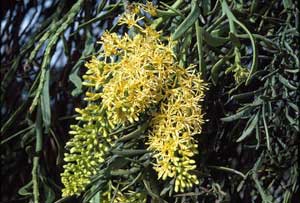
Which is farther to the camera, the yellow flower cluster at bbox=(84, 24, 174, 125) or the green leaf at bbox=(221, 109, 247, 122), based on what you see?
the green leaf at bbox=(221, 109, 247, 122)

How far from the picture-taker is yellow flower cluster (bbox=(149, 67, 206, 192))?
25.6 inches

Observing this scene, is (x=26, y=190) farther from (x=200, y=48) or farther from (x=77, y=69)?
(x=200, y=48)

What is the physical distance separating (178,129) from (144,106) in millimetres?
40

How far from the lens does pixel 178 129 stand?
0.65m

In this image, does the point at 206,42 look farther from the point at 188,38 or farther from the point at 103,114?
the point at 103,114

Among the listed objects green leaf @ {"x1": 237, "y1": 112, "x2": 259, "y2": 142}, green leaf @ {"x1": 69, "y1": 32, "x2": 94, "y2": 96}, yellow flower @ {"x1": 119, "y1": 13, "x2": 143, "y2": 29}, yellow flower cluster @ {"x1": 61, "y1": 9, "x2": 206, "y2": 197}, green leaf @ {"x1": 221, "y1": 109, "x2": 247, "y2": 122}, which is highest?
yellow flower @ {"x1": 119, "y1": 13, "x2": 143, "y2": 29}

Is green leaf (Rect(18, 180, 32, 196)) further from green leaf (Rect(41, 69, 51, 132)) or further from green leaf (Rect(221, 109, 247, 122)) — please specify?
green leaf (Rect(221, 109, 247, 122))

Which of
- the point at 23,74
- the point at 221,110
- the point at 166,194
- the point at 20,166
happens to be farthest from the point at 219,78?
the point at 20,166

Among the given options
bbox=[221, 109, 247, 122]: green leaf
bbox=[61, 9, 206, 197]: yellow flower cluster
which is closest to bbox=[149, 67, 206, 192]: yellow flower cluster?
bbox=[61, 9, 206, 197]: yellow flower cluster

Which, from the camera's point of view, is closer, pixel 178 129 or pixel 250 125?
pixel 178 129

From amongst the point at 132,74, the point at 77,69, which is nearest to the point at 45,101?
the point at 77,69

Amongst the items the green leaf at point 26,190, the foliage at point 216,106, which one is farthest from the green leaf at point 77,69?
the green leaf at point 26,190

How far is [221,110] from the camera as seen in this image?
84cm

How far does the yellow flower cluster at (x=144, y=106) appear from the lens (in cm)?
65
